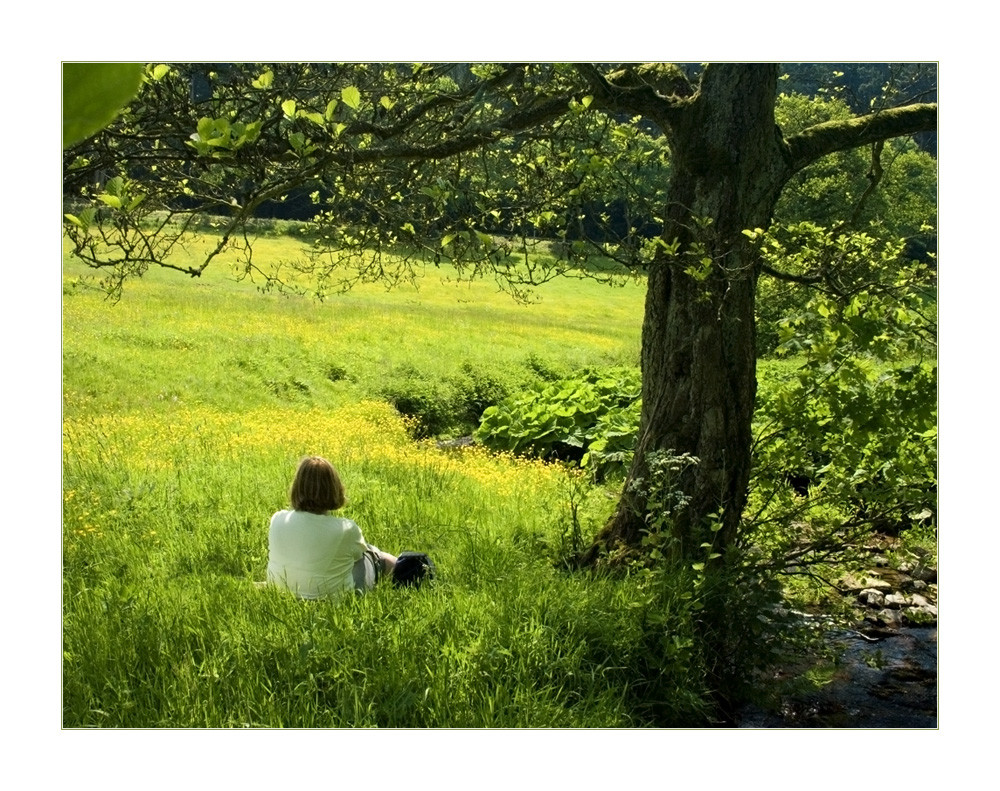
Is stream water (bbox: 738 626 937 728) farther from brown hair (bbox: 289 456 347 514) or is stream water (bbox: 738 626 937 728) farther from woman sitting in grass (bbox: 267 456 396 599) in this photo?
brown hair (bbox: 289 456 347 514)

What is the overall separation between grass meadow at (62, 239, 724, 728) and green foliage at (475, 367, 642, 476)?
0.56 ft

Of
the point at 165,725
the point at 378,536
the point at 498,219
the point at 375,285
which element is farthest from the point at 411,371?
the point at 165,725

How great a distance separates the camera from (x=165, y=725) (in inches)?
109

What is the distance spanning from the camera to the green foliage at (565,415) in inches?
236

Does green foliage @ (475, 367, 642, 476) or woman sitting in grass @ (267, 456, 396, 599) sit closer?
woman sitting in grass @ (267, 456, 396, 599)

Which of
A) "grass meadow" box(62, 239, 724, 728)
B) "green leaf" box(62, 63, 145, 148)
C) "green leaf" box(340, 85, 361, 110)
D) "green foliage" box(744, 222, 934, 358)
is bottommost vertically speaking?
"grass meadow" box(62, 239, 724, 728)

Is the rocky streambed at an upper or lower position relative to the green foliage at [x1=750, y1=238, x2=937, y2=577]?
lower

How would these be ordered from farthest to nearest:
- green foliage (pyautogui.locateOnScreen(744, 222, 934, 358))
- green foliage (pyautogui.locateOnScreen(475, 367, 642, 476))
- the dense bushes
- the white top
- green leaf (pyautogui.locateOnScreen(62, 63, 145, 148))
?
green foliage (pyautogui.locateOnScreen(475, 367, 642, 476)) < the dense bushes < the white top < green foliage (pyautogui.locateOnScreen(744, 222, 934, 358)) < green leaf (pyautogui.locateOnScreen(62, 63, 145, 148))

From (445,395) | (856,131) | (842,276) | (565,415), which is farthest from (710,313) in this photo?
(565,415)

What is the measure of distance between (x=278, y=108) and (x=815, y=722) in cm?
273

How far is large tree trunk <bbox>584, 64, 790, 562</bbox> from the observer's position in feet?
10.8

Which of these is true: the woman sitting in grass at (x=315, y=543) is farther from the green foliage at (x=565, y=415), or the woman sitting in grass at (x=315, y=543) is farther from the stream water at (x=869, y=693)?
the green foliage at (x=565, y=415)

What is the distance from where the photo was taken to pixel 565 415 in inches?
242

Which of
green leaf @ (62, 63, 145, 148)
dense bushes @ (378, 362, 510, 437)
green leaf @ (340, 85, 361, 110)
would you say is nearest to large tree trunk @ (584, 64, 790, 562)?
green leaf @ (340, 85, 361, 110)
